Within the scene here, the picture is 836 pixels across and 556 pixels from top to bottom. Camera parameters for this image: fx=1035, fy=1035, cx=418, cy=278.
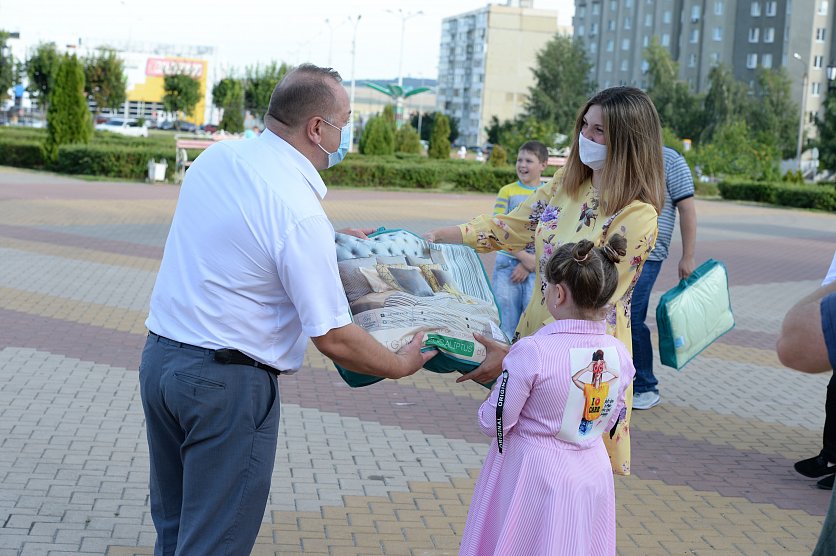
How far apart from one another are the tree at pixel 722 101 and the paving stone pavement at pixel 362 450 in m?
68.4

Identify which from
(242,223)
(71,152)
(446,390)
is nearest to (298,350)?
(242,223)

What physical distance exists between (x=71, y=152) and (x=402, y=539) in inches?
1097

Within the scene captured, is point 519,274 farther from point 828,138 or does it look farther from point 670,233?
point 828,138

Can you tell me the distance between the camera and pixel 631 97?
3.58 m

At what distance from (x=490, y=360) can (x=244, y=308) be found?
2.80ft

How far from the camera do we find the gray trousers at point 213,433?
277 cm

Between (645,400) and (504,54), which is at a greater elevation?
(504,54)

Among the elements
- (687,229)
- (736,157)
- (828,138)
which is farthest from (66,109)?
(828,138)

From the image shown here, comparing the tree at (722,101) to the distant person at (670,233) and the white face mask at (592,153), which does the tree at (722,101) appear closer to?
the distant person at (670,233)

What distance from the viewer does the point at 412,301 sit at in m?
3.16

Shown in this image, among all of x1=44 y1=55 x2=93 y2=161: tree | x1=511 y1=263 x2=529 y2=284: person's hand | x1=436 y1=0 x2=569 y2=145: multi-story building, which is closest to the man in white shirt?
x1=511 y1=263 x2=529 y2=284: person's hand

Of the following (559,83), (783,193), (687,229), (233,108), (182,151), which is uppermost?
(559,83)

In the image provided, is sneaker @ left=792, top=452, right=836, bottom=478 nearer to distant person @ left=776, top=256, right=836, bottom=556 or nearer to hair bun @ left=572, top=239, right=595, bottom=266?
hair bun @ left=572, top=239, right=595, bottom=266

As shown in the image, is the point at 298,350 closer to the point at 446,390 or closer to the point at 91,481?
the point at 91,481
